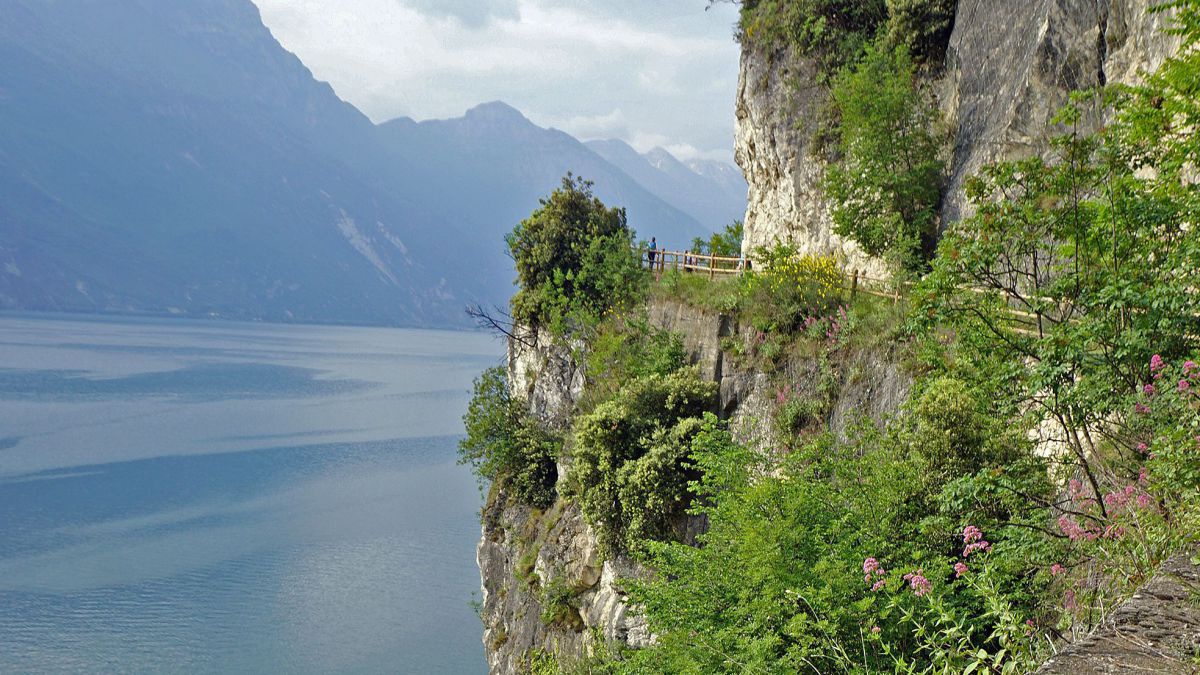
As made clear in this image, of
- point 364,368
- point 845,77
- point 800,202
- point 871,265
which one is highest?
point 845,77

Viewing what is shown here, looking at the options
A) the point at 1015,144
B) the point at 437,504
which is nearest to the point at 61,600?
the point at 437,504

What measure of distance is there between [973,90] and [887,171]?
2.61 meters

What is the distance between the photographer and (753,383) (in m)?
19.3

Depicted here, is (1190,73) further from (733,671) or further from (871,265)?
(871,265)

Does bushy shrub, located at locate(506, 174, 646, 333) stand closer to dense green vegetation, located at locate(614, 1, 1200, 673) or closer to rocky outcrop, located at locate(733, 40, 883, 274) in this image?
rocky outcrop, located at locate(733, 40, 883, 274)

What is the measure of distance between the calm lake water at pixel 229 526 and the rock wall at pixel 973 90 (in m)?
25.5

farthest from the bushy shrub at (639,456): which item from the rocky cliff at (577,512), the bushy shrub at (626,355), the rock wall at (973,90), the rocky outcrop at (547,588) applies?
the rock wall at (973,90)

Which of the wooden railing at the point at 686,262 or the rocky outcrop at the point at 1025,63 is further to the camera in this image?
the wooden railing at the point at 686,262

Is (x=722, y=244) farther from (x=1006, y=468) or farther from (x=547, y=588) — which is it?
(x=1006, y=468)

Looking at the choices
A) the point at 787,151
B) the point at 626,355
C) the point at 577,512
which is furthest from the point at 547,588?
the point at 787,151

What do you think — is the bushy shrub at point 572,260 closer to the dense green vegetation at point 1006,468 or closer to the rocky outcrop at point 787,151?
the rocky outcrop at point 787,151

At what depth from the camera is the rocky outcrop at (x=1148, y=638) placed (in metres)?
3.79

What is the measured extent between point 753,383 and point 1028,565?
416 inches

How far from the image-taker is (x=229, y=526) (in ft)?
167
